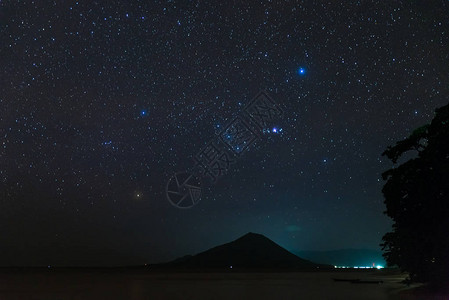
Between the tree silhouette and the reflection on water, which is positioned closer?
the tree silhouette

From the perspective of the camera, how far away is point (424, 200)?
33188 mm

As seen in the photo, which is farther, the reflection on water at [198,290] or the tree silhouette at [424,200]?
the reflection on water at [198,290]

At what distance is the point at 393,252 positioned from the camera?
41.2 meters

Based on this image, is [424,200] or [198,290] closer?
[424,200]

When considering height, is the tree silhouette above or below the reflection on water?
above

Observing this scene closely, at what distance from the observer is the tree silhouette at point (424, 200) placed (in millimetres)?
31844

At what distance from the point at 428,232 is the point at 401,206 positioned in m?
3.26

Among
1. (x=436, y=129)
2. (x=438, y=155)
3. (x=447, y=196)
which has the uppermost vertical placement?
(x=436, y=129)

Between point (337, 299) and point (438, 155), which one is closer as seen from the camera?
point (438, 155)

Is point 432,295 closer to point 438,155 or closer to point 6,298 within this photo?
point 438,155

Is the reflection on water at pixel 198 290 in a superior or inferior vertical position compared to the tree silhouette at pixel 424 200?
inferior

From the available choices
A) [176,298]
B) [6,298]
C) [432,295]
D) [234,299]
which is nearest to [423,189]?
[432,295]

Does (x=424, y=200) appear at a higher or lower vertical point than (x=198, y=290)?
higher

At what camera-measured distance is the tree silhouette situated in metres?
31.8
